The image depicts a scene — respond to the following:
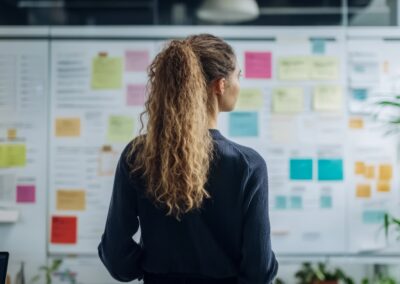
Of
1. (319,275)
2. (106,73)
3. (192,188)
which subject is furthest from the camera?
(106,73)

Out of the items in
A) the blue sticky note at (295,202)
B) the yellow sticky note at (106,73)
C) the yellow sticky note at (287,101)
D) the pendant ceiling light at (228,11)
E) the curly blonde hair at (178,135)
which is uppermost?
the pendant ceiling light at (228,11)

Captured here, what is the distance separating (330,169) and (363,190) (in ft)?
0.63

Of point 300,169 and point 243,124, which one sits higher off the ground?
point 243,124

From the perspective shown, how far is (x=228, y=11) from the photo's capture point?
274 cm

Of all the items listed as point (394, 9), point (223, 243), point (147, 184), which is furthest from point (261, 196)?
point (394, 9)

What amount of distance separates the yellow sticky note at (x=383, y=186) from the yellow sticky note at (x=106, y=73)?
4.46 feet

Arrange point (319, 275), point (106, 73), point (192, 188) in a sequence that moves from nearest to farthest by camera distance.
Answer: point (192, 188), point (319, 275), point (106, 73)

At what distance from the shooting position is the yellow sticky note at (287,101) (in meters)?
2.75

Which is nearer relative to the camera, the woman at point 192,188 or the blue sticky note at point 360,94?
the woman at point 192,188

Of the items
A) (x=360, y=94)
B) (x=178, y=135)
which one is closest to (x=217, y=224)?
(x=178, y=135)

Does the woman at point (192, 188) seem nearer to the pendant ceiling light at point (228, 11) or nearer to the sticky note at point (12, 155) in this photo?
the pendant ceiling light at point (228, 11)

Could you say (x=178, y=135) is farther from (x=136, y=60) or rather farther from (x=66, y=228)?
(x=66, y=228)

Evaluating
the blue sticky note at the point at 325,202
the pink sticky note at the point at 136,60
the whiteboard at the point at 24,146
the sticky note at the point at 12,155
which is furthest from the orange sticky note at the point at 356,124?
the sticky note at the point at 12,155

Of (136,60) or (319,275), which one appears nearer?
(319,275)
